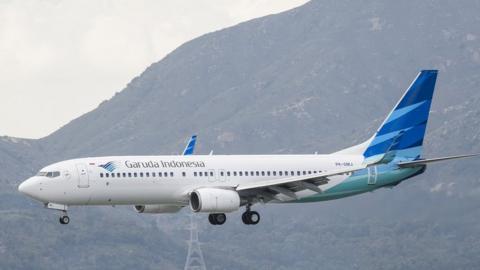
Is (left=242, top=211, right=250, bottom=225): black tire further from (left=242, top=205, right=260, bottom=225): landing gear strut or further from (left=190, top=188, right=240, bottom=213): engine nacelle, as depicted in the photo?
(left=190, top=188, right=240, bottom=213): engine nacelle

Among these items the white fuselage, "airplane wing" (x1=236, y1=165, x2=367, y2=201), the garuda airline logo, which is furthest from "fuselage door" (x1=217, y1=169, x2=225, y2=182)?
the garuda airline logo

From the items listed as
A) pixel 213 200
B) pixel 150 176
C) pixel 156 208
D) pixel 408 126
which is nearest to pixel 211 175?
pixel 213 200

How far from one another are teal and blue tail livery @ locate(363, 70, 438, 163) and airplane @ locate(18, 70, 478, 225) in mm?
73

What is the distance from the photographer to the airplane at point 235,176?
265 ft

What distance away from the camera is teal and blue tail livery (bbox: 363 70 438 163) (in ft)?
301

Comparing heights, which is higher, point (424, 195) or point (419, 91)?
point (424, 195)

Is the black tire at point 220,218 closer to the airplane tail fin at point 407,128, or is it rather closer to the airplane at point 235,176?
the airplane at point 235,176

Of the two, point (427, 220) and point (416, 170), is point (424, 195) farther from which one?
point (416, 170)

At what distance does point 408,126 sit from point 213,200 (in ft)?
59.4

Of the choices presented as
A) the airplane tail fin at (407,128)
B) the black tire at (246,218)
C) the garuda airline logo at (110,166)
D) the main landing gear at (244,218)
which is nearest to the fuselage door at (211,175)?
the main landing gear at (244,218)

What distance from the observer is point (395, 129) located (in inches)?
3642

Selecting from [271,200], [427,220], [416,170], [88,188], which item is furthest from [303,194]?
[427,220]

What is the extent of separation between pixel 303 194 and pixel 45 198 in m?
18.5

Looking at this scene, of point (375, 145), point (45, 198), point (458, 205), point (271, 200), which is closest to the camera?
point (45, 198)
